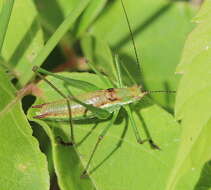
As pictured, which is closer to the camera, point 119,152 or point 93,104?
point 119,152

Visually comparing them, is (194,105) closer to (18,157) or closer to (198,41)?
(198,41)

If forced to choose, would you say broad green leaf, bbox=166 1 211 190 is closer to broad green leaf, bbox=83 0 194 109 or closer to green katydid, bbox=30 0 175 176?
green katydid, bbox=30 0 175 176

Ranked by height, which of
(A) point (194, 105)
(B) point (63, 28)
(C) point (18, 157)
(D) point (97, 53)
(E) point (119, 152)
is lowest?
(E) point (119, 152)

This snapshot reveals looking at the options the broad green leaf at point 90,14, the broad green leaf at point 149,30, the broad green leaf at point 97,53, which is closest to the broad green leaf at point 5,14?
the broad green leaf at point 97,53

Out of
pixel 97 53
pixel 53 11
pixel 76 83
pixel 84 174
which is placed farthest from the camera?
pixel 53 11

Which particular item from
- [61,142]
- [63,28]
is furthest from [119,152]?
[63,28]

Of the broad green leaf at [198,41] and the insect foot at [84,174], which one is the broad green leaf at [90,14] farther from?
the insect foot at [84,174]
